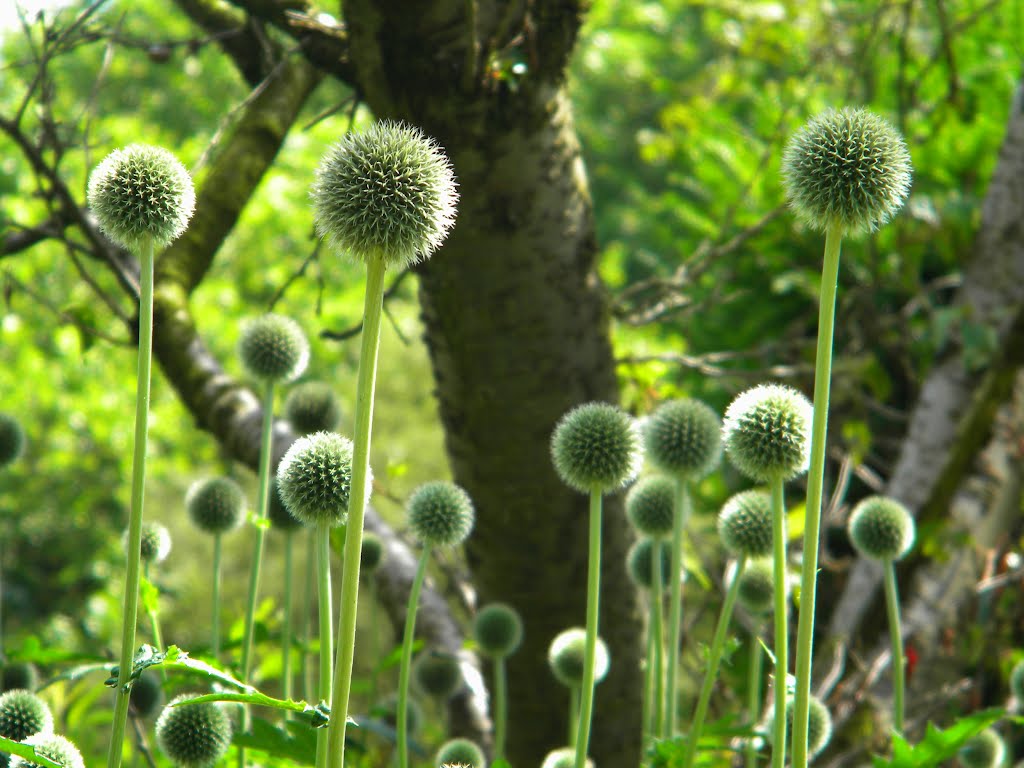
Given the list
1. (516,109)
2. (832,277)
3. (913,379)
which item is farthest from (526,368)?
(913,379)

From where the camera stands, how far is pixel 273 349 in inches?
86.4

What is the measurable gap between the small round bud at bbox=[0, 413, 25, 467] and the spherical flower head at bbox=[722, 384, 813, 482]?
194 centimetres

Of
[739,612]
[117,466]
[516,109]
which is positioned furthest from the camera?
[117,466]

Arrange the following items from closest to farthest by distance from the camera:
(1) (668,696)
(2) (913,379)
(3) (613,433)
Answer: (3) (613,433), (1) (668,696), (2) (913,379)

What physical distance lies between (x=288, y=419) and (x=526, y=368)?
705 millimetres

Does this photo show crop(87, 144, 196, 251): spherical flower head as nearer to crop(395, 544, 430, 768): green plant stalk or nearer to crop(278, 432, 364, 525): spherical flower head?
crop(278, 432, 364, 525): spherical flower head

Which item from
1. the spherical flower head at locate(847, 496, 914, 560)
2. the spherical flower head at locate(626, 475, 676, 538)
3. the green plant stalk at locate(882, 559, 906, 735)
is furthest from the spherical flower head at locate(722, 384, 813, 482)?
the spherical flower head at locate(847, 496, 914, 560)

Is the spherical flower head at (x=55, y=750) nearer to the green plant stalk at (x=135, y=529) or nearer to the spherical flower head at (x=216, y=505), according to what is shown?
the green plant stalk at (x=135, y=529)

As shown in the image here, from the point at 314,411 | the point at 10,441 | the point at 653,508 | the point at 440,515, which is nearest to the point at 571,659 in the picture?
the point at 653,508

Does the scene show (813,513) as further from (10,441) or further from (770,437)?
(10,441)

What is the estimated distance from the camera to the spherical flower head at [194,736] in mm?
1617

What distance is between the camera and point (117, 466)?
10867 mm

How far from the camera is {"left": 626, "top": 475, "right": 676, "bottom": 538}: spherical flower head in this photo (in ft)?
6.93

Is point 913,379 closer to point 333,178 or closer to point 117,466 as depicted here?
point 333,178
